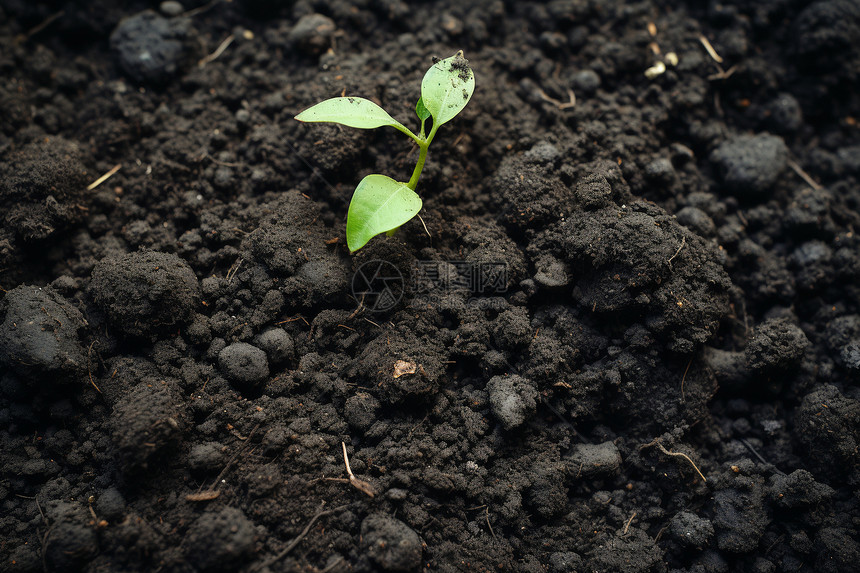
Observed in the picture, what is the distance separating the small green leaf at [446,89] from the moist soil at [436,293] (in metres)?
0.26

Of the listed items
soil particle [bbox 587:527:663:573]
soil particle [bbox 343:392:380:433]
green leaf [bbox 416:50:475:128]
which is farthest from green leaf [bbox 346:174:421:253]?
soil particle [bbox 587:527:663:573]

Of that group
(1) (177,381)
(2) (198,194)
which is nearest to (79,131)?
(2) (198,194)

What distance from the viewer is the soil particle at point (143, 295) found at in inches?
70.4

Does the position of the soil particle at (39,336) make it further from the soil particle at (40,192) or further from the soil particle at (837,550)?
the soil particle at (837,550)

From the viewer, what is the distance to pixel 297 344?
1.90 m

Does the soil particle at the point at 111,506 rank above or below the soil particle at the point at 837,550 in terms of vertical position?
above

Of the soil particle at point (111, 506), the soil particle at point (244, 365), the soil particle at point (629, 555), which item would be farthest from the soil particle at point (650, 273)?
the soil particle at point (111, 506)

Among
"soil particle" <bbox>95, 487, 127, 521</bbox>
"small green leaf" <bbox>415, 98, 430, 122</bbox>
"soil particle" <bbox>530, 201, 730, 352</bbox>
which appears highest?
"small green leaf" <bbox>415, 98, 430, 122</bbox>

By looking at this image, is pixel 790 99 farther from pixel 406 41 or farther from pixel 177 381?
pixel 177 381

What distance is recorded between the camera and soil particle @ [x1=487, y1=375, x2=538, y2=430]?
1761 mm

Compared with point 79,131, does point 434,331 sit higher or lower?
lower

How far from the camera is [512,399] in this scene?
179cm

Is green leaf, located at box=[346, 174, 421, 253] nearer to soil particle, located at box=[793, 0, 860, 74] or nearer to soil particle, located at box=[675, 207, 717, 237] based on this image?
soil particle, located at box=[675, 207, 717, 237]

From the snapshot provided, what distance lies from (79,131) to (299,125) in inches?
38.7
